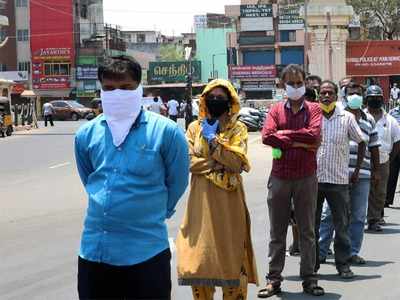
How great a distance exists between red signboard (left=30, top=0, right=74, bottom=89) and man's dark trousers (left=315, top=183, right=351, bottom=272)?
67426 mm

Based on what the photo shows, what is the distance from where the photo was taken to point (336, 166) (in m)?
7.02

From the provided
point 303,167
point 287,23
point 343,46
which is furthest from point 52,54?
A: point 303,167

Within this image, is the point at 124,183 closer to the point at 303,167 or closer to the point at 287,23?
the point at 303,167

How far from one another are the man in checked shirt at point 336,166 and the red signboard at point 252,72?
67.3 metres

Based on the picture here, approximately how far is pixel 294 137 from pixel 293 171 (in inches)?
11.0

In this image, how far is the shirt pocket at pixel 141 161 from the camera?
3787 mm

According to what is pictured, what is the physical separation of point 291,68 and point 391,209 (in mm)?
5990

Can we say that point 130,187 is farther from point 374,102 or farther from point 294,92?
point 374,102

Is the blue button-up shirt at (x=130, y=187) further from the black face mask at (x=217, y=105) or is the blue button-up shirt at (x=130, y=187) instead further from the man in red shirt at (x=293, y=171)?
the man in red shirt at (x=293, y=171)

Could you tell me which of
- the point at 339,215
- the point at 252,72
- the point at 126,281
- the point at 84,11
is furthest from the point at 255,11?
the point at 126,281

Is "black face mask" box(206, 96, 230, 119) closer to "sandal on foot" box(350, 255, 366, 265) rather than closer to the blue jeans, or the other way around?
the blue jeans

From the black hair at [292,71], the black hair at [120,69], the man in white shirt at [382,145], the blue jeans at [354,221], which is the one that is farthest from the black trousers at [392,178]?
the black hair at [120,69]

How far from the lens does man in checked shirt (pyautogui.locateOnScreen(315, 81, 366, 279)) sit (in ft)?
23.1

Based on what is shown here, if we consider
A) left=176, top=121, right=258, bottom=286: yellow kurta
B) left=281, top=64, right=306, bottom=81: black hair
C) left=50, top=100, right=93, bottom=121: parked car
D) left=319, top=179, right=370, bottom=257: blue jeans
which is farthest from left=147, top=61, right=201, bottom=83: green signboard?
left=176, top=121, right=258, bottom=286: yellow kurta
